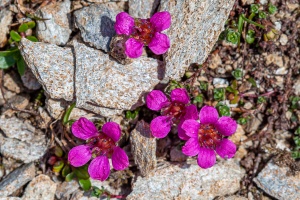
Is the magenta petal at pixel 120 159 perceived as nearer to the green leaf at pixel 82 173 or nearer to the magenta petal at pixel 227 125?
the green leaf at pixel 82 173

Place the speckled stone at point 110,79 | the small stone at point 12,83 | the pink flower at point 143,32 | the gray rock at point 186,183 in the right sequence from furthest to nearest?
the small stone at point 12,83 < the gray rock at point 186,183 < the speckled stone at point 110,79 < the pink flower at point 143,32

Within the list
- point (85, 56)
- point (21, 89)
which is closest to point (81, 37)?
point (85, 56)

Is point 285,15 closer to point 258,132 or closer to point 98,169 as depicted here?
point 258,132

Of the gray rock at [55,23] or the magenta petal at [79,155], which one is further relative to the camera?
the gray rock at [55,23]

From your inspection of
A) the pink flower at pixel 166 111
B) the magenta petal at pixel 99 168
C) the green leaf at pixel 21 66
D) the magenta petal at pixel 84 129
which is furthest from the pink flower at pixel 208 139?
the green leaf at pixel 21 66

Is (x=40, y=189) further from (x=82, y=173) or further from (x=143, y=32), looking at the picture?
(x=143, y=32)

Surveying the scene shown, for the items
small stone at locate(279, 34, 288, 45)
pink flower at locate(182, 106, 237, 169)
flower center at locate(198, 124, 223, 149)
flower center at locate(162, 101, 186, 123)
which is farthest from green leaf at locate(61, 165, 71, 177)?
small stone at locate(279, 34, 288, 45)

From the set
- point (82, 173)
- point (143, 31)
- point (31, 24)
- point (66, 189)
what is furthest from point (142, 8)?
point (66, 189)
